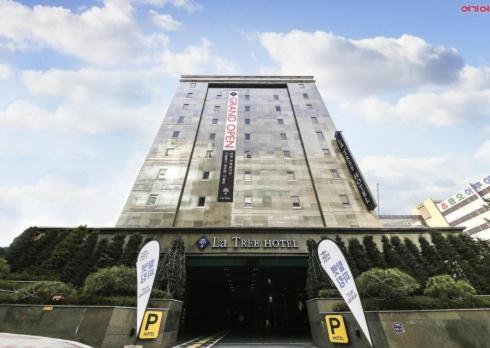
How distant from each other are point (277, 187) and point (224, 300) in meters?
20.7

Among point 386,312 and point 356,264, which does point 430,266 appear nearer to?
point 356,264

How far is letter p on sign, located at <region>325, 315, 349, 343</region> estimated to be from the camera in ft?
47.0

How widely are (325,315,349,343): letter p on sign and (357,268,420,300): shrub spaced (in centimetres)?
286

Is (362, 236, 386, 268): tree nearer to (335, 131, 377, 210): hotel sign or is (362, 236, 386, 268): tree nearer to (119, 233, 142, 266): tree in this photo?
(335, 131, 377, 210): hotel sign

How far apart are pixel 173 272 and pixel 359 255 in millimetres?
15430

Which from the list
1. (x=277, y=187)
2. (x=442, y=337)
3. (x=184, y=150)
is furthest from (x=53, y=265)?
(x=442, y=337)

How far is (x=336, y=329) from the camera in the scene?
1470 centimetres

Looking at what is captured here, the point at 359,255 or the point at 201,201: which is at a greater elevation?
the point at 201,201

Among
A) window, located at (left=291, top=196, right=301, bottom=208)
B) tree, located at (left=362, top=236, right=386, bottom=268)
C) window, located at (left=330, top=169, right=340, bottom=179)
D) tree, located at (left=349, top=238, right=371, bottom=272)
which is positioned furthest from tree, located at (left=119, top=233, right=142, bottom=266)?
window, located at (left=330, top=169, right=340, bottom=179)

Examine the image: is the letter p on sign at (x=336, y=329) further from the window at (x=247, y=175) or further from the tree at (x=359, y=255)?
the window at (x=247, y=175)

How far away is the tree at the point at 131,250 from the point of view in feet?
75.6

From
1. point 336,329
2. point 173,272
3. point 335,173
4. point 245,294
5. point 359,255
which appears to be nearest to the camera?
point 336,329

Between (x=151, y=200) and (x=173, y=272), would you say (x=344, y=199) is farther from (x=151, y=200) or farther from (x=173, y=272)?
(x=151, y=200)

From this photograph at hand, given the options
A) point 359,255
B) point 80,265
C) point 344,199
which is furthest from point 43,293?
point 344,199
